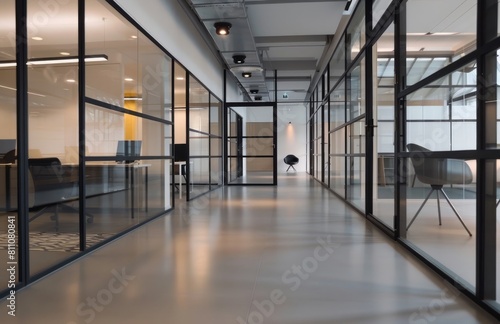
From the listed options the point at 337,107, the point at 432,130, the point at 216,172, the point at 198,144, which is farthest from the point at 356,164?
the point at 216,172

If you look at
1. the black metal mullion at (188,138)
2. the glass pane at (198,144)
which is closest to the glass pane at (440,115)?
the black metal mullion at (188,138)

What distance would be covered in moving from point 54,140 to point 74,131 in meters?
0.38

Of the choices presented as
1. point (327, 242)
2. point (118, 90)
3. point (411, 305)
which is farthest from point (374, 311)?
point (118, 90)

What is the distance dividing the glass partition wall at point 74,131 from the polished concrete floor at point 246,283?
0.47 m

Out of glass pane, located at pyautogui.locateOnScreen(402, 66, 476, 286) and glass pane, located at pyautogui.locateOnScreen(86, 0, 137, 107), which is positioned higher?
glass pane, located at pyautogui.locateOnScreen(86, 0, 137, 107)

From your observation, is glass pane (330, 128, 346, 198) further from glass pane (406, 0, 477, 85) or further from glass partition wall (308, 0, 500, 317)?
glass pane (406, 0, 477, 85)

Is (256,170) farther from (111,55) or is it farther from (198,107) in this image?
(111,55)

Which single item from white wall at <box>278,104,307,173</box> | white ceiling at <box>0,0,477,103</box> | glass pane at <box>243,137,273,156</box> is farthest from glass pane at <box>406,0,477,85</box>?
white wall at <box>278,104,307,173</box>

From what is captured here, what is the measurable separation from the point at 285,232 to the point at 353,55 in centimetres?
348

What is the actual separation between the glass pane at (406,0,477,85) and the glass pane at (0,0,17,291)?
364 cm

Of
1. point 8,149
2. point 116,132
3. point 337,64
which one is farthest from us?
point 337,64

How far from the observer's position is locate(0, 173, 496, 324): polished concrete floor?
211 centimetres

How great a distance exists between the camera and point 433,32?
4.92 metres

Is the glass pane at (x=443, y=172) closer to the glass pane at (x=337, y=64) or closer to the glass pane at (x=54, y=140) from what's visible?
the glass pane at (x=337, y=64)
